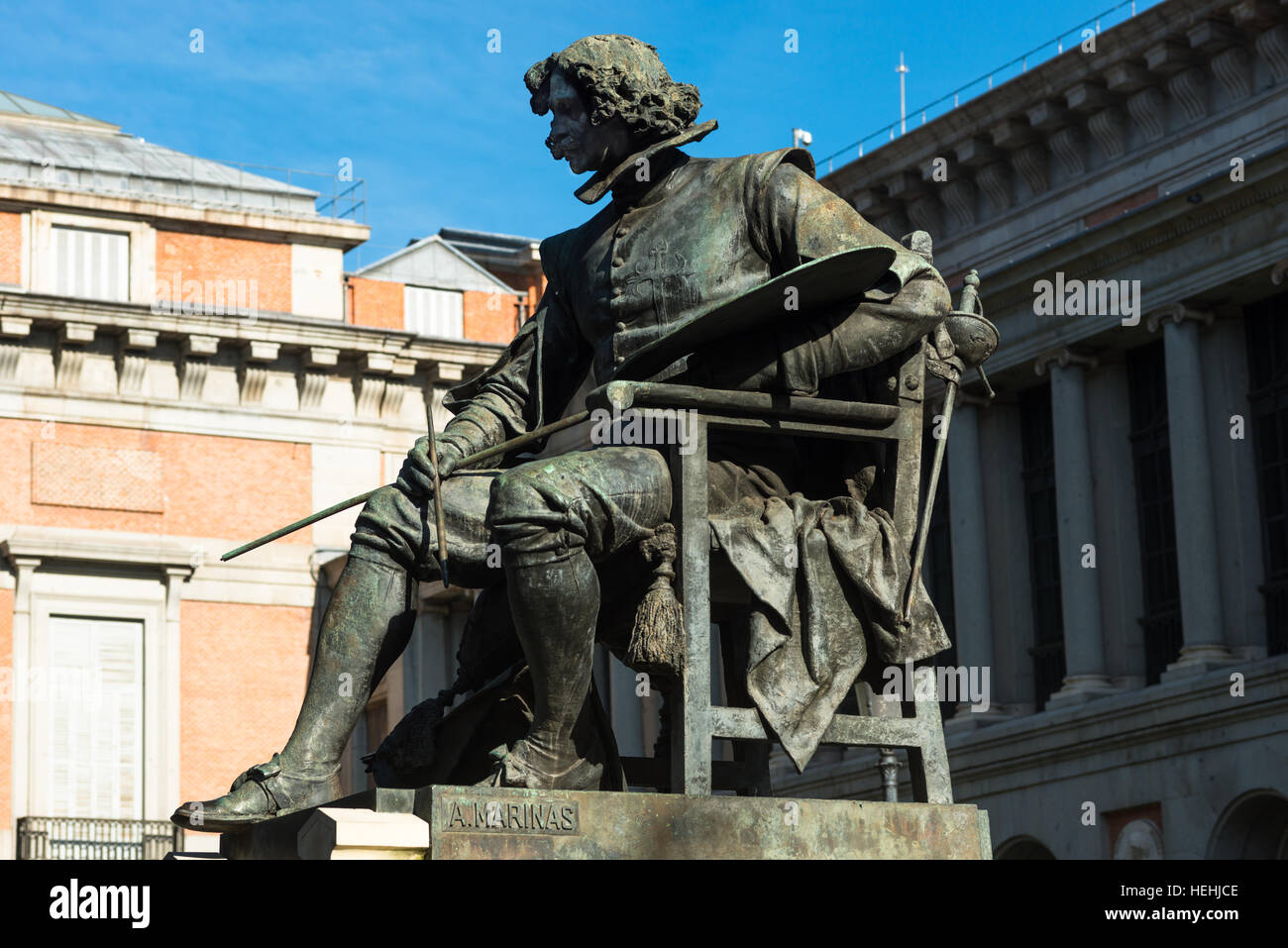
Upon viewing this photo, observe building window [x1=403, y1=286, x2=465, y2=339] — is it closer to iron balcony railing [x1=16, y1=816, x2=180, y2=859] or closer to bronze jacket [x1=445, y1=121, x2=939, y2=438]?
iron balcony railing [x1=16, y1=816, x2=180, y2=859]

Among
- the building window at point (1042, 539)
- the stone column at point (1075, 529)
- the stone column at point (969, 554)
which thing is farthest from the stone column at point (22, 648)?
the stone column at point (1075, 529)

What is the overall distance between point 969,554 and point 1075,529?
246 cm

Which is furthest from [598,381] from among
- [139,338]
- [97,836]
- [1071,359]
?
[139,338]

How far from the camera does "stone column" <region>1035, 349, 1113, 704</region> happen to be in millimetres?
33531

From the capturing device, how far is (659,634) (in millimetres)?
6289

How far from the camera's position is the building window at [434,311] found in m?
43.4

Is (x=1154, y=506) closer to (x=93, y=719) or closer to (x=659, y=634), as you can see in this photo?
(x=93, y=719)

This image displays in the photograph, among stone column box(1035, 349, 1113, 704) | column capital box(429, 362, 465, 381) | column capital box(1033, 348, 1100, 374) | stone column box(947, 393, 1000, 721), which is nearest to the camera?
stone column box(1035, 349, 1113, 704)

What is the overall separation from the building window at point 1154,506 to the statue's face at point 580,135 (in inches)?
1045

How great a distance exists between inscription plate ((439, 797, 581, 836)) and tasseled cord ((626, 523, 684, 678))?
1.41 ft

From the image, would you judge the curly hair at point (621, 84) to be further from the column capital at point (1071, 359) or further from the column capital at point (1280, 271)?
the column capital at point (1071, 359)

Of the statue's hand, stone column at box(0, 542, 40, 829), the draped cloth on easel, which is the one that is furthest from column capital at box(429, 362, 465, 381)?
the draped cloth on easel

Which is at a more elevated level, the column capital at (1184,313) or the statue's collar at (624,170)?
the column capital at (1184,313)
